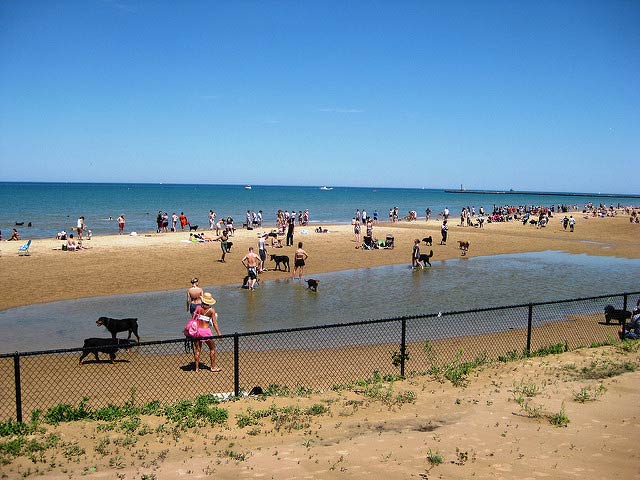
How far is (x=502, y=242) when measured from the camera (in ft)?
128

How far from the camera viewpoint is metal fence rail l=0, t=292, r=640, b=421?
977cm

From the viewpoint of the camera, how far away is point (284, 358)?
12242mm

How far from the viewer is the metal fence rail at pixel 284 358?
977 cm

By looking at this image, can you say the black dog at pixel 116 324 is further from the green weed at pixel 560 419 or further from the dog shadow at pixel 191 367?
the green weed at pixel 560 419

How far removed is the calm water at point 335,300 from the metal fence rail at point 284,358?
1456 mm

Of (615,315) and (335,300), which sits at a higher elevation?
(615,315)

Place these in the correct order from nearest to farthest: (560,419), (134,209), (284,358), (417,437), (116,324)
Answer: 1. (417,437)
2. (560,419)
3. (284,358)
4. (116,324)
5. (134,209)

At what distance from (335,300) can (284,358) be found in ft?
22.3

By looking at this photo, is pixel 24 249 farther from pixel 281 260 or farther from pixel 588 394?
pixel 588 394

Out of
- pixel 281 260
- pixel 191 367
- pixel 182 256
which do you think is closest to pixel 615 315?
pixel 191 367

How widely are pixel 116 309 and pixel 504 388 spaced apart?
1277 centimetres

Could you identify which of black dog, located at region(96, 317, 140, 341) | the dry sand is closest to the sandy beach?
black dog, located at region(96, 317, 140, 341)

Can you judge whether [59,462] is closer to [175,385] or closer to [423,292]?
[175,385]

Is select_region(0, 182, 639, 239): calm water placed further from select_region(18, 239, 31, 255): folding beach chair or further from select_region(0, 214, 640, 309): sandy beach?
select_region(0, 214, 640, 309): sandy beach
